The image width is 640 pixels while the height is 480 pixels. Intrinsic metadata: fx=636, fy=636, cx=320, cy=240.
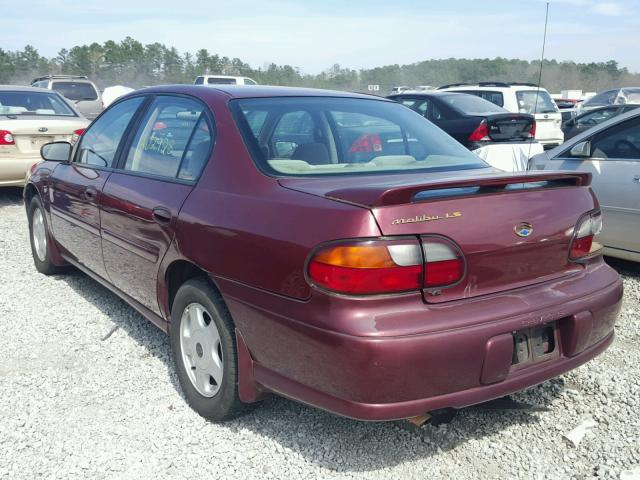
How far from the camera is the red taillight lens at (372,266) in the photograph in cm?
223

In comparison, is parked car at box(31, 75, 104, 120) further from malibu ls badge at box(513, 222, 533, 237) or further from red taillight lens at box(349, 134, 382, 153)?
malibu ls badge at box(513, 222, 533, 237)

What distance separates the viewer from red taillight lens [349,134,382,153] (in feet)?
10.3

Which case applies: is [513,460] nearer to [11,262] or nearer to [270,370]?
[270,370]

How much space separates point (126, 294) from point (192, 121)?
47.4 inches

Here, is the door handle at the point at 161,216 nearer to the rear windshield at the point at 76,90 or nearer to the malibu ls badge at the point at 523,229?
the malibu ls badge at the point at 523,229

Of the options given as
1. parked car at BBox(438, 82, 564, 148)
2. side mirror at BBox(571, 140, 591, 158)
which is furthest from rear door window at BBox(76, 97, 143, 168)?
parked car at BBox(438, 82, 564, 148)

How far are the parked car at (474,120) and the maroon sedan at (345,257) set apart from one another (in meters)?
5.63

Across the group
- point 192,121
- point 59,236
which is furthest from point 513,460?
point 59,236

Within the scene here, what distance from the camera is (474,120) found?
901cm

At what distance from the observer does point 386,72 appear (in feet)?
209

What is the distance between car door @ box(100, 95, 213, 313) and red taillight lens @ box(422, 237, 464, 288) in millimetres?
1259

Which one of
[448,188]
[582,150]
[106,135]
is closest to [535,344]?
[448,188]

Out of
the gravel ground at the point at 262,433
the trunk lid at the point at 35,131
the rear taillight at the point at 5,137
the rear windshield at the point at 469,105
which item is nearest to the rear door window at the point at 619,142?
the gravel ground at the point at 262,433

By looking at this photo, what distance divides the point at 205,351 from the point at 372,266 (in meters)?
1.12
